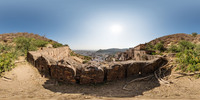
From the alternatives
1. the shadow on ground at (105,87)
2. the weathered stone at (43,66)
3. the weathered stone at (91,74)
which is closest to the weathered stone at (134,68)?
the shadow on ground at (105,87)

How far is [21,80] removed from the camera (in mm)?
6887

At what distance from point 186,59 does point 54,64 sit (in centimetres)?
1193

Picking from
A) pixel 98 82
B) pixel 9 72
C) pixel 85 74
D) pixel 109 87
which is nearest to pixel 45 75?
pixel 9 72

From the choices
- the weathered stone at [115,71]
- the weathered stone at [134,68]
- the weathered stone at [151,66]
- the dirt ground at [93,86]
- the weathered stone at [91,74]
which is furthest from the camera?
the weathered stone at [151,66]

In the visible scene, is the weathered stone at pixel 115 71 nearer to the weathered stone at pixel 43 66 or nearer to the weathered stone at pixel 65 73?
the weathered stone at pixel 65 73

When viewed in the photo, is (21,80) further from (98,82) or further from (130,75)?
(130,75)

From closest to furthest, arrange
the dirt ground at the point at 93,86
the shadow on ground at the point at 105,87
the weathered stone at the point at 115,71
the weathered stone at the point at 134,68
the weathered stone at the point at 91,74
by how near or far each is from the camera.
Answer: the dirt ground at the point at 93,86, the shadow on ground at the point at 105,87, the weathered stone at the point at 91,74, the weathered stone at the point at 115,71, the weathered stone at the point at 134,68

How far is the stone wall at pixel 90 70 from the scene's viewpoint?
22.4 feet

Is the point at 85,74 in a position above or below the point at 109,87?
above

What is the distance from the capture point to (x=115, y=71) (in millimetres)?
7473

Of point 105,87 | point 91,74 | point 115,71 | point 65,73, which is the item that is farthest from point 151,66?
point 65,73

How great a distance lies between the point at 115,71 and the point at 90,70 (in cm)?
220

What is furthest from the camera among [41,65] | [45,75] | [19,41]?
[19,41]

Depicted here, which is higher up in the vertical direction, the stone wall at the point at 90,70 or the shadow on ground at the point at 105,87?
the stone wall at the point at 90,70
